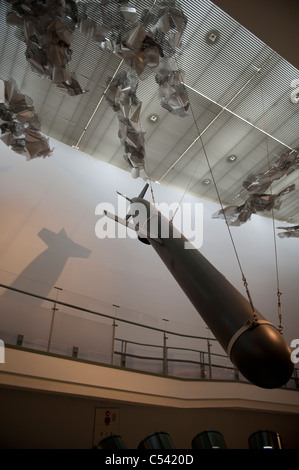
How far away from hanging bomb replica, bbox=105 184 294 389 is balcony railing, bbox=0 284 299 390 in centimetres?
184

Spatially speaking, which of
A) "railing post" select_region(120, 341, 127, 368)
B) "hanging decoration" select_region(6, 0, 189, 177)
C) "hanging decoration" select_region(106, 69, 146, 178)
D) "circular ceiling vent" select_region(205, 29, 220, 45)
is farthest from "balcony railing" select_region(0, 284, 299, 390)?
"circular ceiling vent" select_region(205, 29, 220, 45)

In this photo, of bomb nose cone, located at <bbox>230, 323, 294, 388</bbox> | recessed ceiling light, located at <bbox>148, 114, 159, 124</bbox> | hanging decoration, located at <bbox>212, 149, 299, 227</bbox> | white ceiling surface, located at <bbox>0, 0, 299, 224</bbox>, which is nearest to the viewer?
bomb nose cone, located at <bbox>230, 323, 294, 388</bbox>

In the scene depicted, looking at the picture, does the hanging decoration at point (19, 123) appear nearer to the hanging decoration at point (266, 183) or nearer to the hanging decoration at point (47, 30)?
the hanging decoration at point (47, 30)

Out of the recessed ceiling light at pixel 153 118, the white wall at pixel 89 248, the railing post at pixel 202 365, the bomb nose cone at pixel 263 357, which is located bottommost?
the bomb nose cone at pixel 263 357

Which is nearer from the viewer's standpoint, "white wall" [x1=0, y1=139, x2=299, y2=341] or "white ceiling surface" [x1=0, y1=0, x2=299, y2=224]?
"white ceiling surface" [x1=0, y1=0, x2=299, y2=224]

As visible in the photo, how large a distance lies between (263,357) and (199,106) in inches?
250

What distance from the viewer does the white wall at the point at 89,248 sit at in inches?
260

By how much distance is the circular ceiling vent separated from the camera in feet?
19.4

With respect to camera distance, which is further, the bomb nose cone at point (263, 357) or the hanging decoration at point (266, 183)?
the hanging decoration at point (266, 183)

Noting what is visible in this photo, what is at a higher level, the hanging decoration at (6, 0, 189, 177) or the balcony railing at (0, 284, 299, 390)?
the hanging decoration at (6, 0, 189, 177)

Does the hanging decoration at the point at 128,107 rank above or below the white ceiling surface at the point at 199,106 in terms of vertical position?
below

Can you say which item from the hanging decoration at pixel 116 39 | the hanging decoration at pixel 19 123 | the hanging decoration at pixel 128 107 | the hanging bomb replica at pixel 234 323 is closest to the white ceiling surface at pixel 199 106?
the hanging decoration at pixel 116 39

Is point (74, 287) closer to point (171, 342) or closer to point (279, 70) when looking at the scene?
point (171, 342)

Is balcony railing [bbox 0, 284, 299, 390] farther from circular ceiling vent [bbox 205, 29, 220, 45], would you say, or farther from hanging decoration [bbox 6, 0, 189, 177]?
circular ceiling vent [bbox 205, 29, 220, 45]
